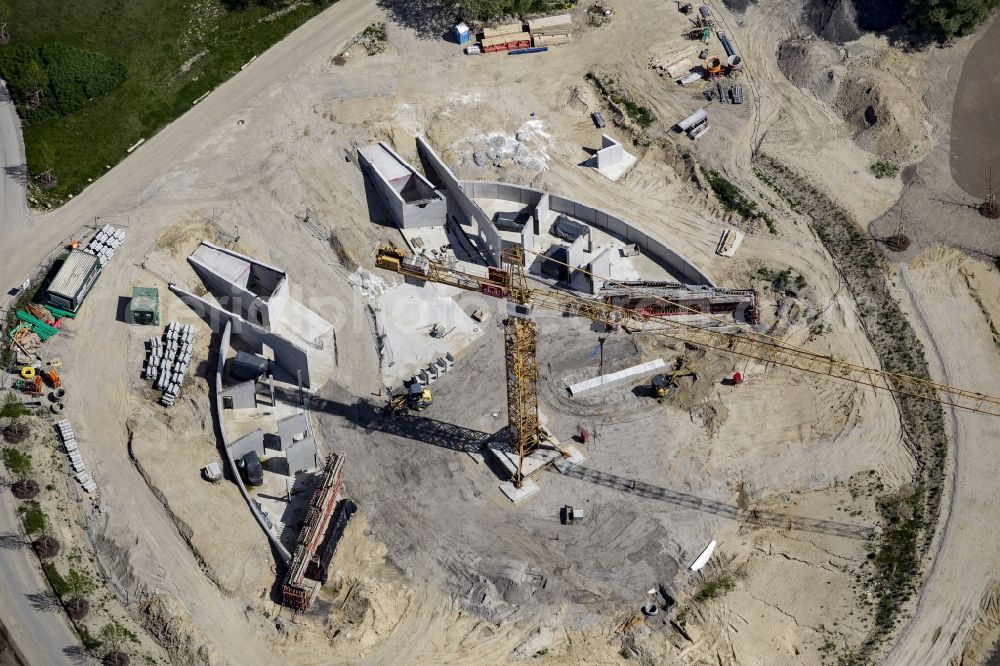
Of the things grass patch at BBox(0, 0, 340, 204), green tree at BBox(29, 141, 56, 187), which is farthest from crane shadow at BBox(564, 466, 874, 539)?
grass patch at BBox(0, 0, 340, 204)

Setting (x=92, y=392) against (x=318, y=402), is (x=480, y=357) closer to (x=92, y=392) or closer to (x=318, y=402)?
(x=318, y=402)

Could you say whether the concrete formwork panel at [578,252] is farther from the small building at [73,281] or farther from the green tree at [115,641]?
the green tree at [115,641]

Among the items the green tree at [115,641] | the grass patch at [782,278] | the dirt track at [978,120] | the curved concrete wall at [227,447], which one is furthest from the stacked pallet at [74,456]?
the dirt track at [978,120]

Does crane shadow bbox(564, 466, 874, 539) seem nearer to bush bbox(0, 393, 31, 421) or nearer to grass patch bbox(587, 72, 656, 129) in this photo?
grass patch bbox(587, 72, 656, 129)

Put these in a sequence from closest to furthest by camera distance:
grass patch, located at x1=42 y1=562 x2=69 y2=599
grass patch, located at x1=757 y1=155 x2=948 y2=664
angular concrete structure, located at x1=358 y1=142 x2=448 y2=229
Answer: grass patch, located at x1=42 y1=562 x2=69 y2=599 < grass patch, located at x1=757 y1=155 x2=948 y2=664 < angular concrete structure, located at x1=358 y1=142 x2=448 y2=229

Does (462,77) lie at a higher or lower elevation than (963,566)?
higher

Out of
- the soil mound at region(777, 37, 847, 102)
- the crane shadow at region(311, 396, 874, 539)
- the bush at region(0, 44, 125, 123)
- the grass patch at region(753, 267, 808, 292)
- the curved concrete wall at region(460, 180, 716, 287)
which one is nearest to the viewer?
the crane shadow at region(311, 396, 874, 539)

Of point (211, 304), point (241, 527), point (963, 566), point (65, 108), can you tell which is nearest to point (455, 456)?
point (241, 527)
